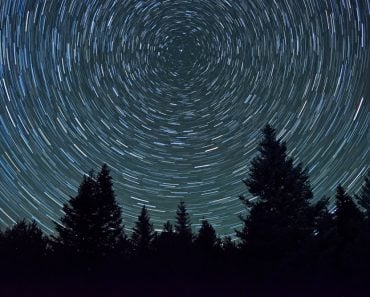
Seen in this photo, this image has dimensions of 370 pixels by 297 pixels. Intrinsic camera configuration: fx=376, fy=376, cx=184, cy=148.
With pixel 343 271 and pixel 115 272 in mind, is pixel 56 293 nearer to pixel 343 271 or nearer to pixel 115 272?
pixel 115 272

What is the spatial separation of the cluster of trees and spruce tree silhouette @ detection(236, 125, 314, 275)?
0.13ft

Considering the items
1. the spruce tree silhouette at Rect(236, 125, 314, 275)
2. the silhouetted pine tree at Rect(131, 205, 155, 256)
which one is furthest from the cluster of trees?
the silhouetted pine tree at Rect(131, 205, 155, 256)

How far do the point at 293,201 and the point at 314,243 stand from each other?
2.04 meters

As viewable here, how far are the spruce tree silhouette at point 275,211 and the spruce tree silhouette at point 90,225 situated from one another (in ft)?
23.1

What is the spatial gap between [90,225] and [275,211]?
945 cm

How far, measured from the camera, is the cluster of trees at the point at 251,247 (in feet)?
42.5

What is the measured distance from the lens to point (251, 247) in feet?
52.4

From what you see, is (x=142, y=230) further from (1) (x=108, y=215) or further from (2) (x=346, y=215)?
(2) (x=346, y=215)

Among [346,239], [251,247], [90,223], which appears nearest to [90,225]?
[90,223]

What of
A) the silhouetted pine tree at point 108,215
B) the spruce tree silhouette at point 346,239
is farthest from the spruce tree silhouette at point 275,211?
the silhouetted pine tree at point 108,215

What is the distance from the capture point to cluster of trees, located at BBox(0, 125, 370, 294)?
42.5ft

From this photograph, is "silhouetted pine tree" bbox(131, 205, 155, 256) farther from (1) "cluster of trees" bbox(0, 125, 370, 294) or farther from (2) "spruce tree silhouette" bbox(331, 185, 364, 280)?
(2) "spruce tree silhouette" bbox(331, 185, 364, 280)

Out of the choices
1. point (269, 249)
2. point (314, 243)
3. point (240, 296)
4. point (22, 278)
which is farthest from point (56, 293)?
point (314, 243)

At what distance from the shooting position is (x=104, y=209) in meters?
20.4
